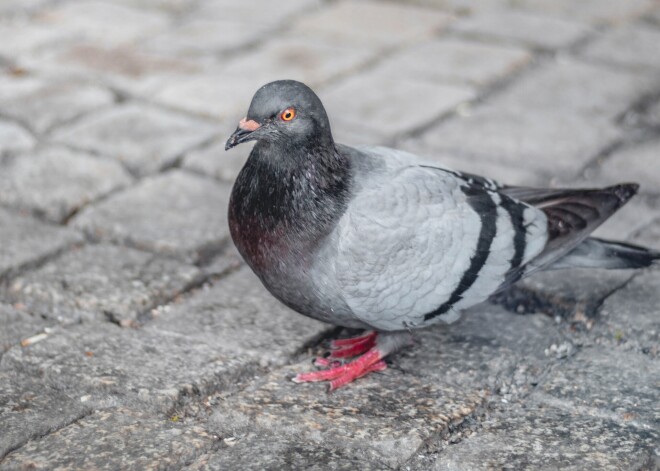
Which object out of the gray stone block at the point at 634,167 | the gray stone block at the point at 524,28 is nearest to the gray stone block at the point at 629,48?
the gray stone block at the point at 524,28

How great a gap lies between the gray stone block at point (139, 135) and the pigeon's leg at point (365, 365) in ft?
6.66

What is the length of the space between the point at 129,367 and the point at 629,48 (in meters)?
4.43

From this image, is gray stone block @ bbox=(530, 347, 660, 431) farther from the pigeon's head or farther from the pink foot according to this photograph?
the pigeon's head

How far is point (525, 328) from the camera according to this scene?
3.87 meters

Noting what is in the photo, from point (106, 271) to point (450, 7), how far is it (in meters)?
4.10

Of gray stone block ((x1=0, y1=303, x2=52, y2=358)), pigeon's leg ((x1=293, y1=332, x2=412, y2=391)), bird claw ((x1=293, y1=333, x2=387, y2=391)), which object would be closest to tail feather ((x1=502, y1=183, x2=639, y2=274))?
pigeon's leg ((x1=293, y1=332, x2=412, y2=391))

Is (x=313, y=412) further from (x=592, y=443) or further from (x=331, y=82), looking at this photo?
(x=331, y=82)

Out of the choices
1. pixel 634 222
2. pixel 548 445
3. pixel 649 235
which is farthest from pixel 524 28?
pixel 548 445

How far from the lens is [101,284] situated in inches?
163

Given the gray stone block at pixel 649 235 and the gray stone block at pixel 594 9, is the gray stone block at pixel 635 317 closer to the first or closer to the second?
the gray stone block at pixel 649 235

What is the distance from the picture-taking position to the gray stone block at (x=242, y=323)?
12.3 ft

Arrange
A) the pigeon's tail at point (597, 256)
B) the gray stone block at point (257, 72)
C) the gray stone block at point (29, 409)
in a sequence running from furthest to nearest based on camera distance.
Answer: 1. the gray stone block at point (257, 72)
2. the pigeon's tail at point (597, 256)
3. the gray stone block at point (29, 409)

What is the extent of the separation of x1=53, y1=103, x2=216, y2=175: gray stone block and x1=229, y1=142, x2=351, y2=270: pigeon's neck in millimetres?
1811

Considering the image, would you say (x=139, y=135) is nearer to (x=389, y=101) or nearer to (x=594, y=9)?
(x=389, y=101)
